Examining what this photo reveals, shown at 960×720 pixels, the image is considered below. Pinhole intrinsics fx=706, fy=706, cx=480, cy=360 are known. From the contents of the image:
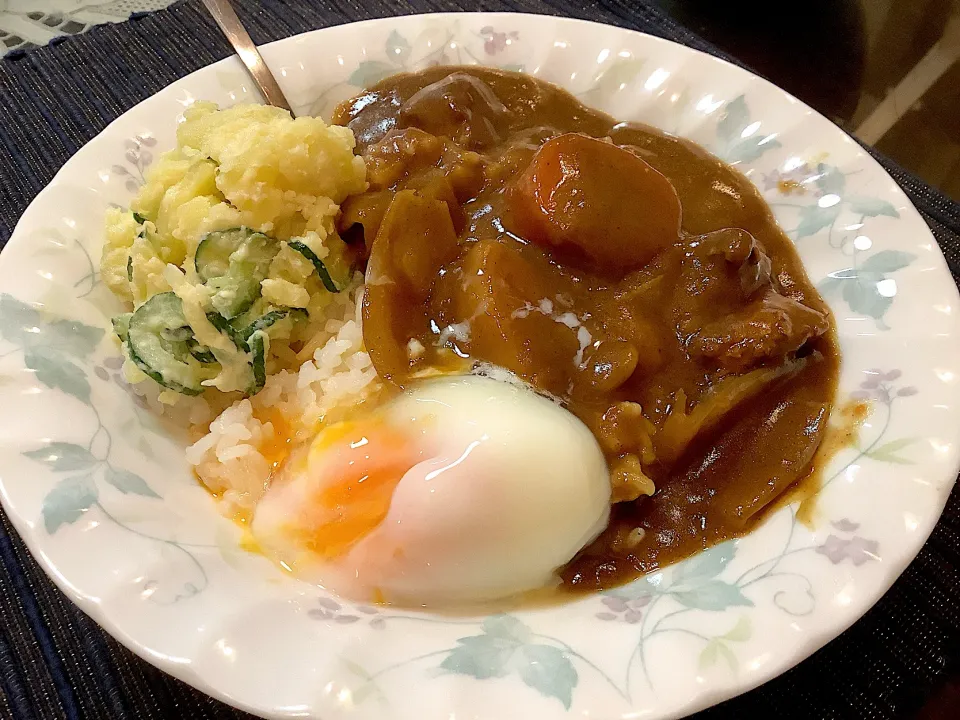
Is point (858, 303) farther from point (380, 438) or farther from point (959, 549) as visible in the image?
point (380, 438)

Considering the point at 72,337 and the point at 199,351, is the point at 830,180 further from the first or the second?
the point at 72,337

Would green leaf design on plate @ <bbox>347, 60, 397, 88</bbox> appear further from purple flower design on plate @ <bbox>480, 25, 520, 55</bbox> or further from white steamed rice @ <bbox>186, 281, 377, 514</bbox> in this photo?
white steamed rice @ <bbox>186, 281, 377, 514</bbox>

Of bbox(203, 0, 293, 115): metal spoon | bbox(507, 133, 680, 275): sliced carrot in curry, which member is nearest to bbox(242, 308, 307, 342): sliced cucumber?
bbox(507, 133, 680, 275): sliced carrot in curry

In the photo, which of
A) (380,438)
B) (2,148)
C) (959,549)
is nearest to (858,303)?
(959,549)

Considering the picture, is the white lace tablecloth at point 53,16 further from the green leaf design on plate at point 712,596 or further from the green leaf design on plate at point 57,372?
the green leaf design on plate at point 712,596

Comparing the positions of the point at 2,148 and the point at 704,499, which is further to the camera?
the point at 2,148

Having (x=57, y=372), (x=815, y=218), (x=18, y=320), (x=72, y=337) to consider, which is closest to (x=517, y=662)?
(x=57, y=372)

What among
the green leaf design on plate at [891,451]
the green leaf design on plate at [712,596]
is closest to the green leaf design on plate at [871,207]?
the green leaf design on plate at [891,451]
